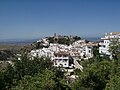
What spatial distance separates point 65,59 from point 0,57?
23.7 metres

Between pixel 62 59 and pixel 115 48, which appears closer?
pixel 115 48

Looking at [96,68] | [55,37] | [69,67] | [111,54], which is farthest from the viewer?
[55,37]

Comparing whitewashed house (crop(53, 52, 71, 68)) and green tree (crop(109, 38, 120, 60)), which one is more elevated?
green tree (crop(109, 38, 120, 60))

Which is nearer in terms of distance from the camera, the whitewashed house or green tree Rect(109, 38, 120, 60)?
green tree Rect(109, 38, 120, 60)

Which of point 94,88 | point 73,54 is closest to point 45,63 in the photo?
point 73,54

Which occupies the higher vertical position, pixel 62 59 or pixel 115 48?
pixel 115 48

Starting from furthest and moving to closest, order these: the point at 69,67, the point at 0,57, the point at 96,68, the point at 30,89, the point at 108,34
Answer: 1. the point at 0,57
2. the point at 108,34
3. the point at 69,67
4. the point at 96,68
5. the point at 30,89

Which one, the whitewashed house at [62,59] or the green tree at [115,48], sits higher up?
the green tree at [115,48]

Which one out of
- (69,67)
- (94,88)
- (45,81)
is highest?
(45,81)

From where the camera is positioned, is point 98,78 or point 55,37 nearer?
point 98,78

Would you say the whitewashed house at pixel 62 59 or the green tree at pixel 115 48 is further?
the whitewashed house at pixel 62 59

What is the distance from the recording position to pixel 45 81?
1708 cm

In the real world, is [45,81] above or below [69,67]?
above

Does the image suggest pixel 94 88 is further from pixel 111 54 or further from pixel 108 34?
pixel 108 34
